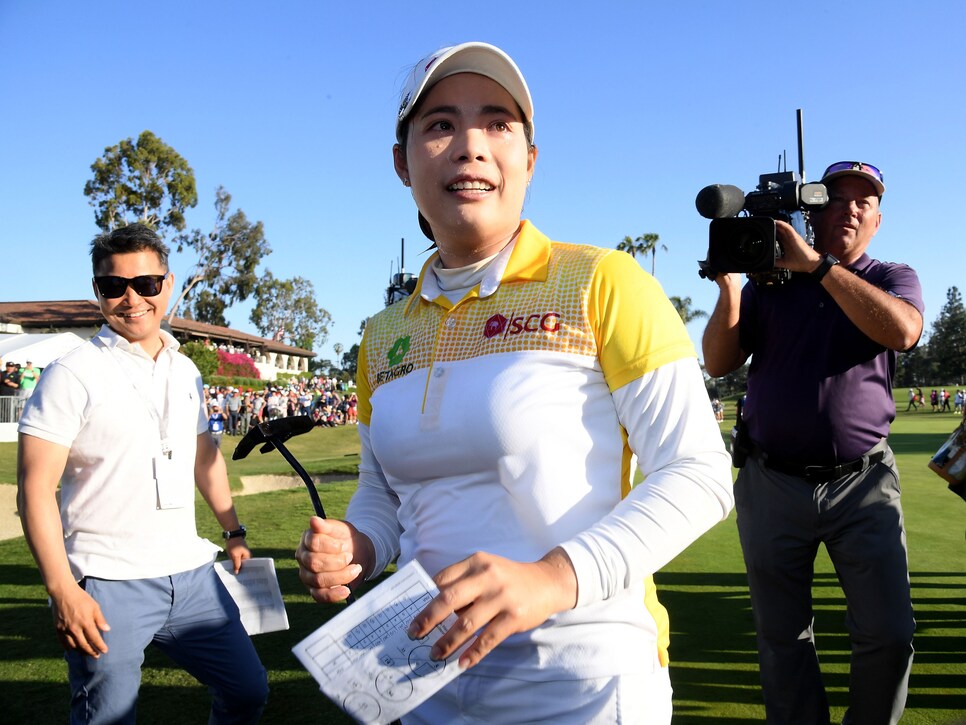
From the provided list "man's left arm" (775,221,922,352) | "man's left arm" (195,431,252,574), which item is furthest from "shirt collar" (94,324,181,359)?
"man's left arm" (775,221,922,352)

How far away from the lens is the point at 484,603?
111 cm

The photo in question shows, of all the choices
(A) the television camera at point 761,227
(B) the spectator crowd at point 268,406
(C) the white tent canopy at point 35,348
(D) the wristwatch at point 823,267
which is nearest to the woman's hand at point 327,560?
(A) the television camera at point 761,227

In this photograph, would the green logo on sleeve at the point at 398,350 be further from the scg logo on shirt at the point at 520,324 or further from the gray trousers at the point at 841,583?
the gray trousers at the point at 841,583

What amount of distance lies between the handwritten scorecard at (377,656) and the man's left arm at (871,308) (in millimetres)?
2627

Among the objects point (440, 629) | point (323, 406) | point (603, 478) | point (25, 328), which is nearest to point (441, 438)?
point (603, 478)

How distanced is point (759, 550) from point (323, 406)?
35210 millimetres

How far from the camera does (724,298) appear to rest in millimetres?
3545

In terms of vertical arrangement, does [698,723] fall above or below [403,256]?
below

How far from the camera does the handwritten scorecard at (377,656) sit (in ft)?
4.14

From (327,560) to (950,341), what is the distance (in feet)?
338

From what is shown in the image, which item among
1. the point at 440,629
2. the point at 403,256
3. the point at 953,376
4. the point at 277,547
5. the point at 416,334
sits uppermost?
the point at 403,256

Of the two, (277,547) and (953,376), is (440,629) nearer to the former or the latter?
(277,547)

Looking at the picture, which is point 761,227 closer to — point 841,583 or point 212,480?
point 841,583

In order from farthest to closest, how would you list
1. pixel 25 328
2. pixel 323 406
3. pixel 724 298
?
pixel 25 328 → pixel 323 406 → pixel 724 298
